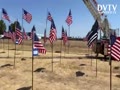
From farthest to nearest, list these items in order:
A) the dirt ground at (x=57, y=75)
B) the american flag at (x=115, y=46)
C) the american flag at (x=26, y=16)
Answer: the american flag at (x=26, y=16), the dirt ground at (x=57, y=75), the american flag at (x=115, y=46)

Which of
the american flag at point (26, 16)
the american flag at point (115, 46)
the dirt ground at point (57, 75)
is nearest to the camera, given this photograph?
the american flag at point (115, 46)

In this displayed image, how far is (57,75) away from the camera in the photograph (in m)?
29.8

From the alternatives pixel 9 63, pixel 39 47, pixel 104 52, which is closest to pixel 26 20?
pixel 9 63

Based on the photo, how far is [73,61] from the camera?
36219mm

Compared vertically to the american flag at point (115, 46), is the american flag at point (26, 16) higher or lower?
higher

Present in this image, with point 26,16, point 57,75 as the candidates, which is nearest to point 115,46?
point 57,75

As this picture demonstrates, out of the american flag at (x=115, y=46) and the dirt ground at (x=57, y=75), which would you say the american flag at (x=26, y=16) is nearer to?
the dirt ground at (x=57, y=75)

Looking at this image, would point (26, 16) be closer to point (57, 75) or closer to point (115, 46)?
point (57, 75)

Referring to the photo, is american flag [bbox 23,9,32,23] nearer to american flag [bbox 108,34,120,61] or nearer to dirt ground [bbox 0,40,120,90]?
dirt ground [bbox 0,40,120,90]

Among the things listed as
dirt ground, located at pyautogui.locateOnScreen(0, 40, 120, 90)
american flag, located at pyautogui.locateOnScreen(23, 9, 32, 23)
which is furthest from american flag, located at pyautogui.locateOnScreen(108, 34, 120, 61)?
american flag, located at pyautogui.locateOnScreen(23, 9, 32, 23)

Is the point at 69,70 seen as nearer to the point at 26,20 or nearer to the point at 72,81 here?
the point at 72,81

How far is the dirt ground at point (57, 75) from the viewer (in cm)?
2619

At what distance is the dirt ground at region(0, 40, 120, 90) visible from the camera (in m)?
26.2

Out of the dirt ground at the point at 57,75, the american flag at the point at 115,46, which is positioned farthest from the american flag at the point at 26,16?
the american flag at the point at 115,46
